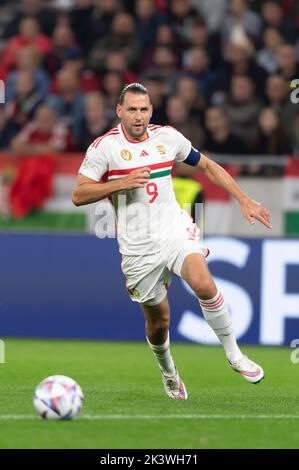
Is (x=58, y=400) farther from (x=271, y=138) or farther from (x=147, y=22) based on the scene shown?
(x=147, y=22)

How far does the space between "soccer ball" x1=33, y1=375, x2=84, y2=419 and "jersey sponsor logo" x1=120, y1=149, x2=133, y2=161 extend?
203cm

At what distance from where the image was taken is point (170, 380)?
30.3 ft

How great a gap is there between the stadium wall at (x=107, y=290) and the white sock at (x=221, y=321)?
502cm

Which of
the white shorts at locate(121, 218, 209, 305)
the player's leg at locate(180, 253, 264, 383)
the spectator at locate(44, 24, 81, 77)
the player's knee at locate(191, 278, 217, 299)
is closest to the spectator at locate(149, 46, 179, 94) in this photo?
the spectator at locate(44, 24, 81, 77)

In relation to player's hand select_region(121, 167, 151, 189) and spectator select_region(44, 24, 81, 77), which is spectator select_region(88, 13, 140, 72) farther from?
player's hand select_region(121, 167, 151, 189)

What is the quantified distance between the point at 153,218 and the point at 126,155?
53 centimetres

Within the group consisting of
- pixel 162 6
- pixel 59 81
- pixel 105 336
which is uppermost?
pixel 162 6

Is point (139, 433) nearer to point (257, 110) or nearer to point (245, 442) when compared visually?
point (245, 442)

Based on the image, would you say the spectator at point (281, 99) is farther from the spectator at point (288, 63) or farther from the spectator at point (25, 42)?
→ the spectator at point (25, 42)

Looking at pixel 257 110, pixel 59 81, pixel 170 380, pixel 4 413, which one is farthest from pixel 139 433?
pixel 59 81

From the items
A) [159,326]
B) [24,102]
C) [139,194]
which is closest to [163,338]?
[159,326]

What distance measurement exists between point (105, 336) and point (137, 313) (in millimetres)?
490

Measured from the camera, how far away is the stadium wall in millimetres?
13930

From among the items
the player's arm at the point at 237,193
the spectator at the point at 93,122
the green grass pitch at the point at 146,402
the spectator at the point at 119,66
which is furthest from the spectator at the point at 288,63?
the player's arm at the point at 237,193
